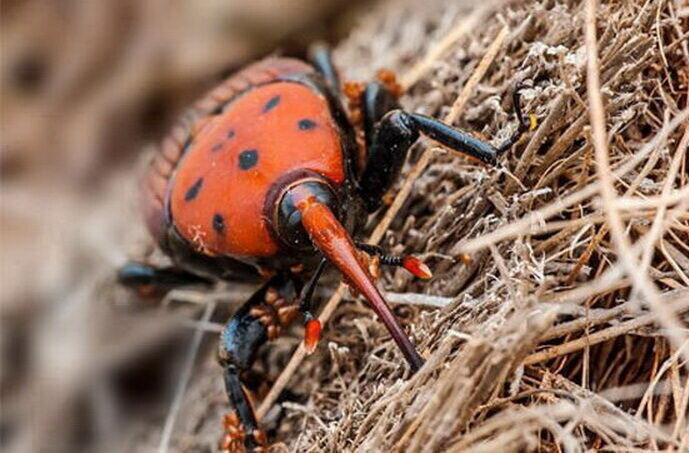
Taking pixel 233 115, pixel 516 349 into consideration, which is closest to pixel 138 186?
pixel 233 115

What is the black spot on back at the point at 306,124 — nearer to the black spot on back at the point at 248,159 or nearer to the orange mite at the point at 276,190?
the orange mite at the point at 276,190

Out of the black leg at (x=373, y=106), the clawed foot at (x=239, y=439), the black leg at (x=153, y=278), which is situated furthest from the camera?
the black leg at (x=153, y=278)

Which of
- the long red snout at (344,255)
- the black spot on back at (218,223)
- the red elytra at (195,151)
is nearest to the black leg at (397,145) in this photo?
the red elytra at (195,151)

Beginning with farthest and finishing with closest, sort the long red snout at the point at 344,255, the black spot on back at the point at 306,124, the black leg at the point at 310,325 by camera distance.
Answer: the black spot on back at the point at 306,124, the black leg at the point at 310,325, the long red snout at the point at 344,255

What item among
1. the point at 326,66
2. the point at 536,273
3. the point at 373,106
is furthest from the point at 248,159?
the point at 536,273

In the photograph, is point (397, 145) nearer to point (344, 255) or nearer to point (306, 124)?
point (306, 124)
